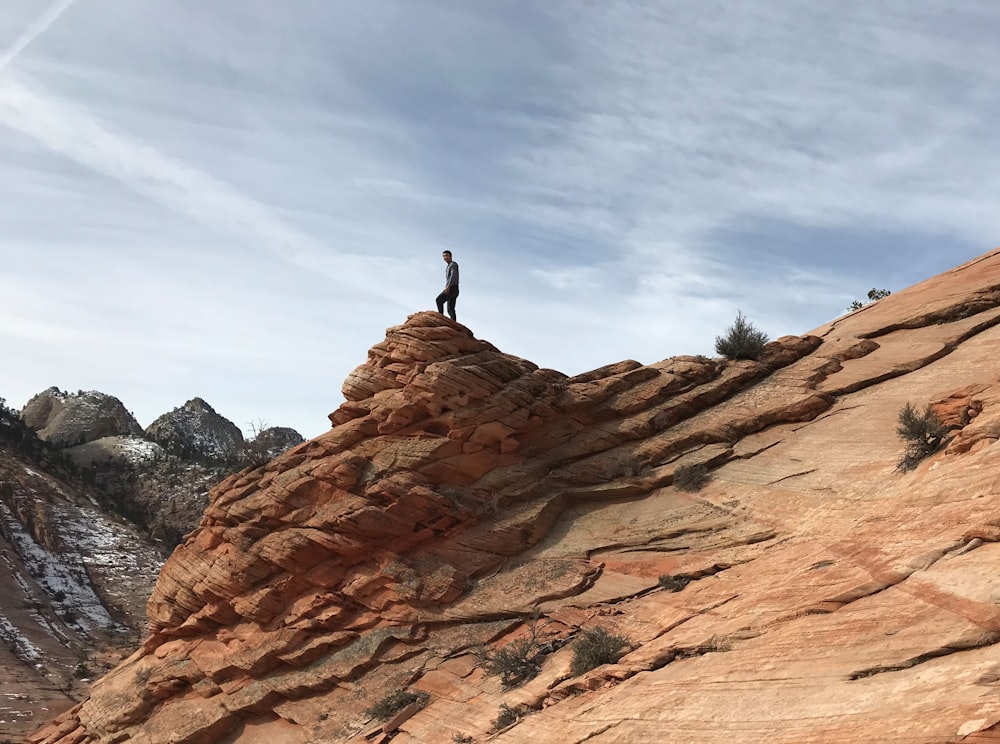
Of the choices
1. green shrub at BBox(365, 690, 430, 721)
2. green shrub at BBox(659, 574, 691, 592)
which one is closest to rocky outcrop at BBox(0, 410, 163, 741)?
green shrub at BBox(365, 690, 430, 721)

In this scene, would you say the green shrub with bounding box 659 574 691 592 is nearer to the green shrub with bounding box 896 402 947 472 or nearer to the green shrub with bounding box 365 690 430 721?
the green shrub with bounding box 896 402 947 472

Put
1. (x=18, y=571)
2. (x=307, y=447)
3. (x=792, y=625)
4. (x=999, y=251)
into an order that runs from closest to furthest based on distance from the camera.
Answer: (x=792, y=625)
(x=307, y=447)
(x=999, y=251)
(x=18, y=571)

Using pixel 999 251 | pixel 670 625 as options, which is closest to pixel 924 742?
pixel 670 625

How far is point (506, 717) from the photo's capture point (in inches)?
546

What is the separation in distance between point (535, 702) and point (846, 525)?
6.31 m

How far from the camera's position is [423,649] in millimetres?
17609

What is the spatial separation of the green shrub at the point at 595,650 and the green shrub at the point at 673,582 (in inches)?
69.8

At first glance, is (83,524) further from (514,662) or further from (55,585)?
(514,662)

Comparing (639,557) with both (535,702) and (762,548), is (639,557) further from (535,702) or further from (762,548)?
(535,702)

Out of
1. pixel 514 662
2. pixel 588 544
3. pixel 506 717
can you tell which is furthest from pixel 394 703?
pixel 588 544

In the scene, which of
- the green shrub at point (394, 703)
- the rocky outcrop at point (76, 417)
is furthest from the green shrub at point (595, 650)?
the rocky outcrop at point (76, 417)

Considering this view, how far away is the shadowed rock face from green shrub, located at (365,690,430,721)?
25cm

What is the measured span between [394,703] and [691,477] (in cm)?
835

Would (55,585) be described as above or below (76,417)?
below
